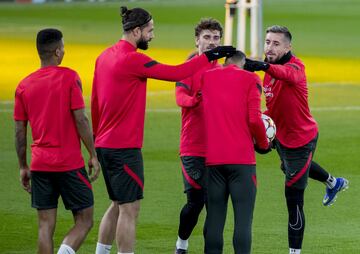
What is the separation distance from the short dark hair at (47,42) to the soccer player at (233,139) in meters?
1.42

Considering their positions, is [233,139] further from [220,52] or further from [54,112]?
[54,112]

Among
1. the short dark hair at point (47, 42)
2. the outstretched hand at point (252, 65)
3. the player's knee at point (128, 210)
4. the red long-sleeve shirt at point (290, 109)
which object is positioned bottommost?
the player's knee at point (128, 210)

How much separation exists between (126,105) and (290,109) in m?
1.97

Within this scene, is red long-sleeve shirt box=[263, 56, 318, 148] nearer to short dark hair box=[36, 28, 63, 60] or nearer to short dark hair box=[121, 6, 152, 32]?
short dark hair box=[121, 6, 152, 32]

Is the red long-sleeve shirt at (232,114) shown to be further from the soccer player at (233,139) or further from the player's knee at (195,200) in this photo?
the player's knee at (195,200)

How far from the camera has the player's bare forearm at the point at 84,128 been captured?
10133 mm

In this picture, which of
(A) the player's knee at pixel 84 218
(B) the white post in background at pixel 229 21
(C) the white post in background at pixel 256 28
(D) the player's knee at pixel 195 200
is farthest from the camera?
(C) the white post in background at pixel 256 28

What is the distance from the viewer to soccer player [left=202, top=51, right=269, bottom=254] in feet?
33.2

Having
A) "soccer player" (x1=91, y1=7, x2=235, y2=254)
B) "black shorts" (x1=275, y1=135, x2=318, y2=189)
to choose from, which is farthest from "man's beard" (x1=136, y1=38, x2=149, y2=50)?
"black shorts" (x1=275, y1=135, x2=318, y2=189)

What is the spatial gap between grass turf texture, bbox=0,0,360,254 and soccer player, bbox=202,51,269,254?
1.95 m

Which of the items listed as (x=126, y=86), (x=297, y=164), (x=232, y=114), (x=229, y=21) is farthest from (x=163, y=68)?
(x=229, y=21)

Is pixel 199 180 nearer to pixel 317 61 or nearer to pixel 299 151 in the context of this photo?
pixel 299 151

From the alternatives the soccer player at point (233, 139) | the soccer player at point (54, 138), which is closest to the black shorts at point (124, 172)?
the soccer player at point (54, 138)

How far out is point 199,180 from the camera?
11508 mm
